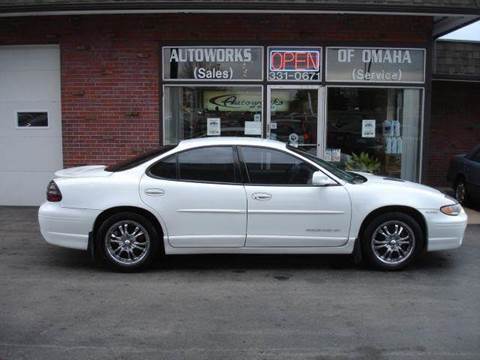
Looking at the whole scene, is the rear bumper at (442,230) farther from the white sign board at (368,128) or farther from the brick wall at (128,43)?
the brick wall at (128,43)

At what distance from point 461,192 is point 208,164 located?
23.3 ft

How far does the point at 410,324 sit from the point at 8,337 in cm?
338

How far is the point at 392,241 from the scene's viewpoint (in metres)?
6.65

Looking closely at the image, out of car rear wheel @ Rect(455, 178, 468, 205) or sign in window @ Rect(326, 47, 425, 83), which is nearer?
sign in window @ Rect(326, 47, 425, 83)

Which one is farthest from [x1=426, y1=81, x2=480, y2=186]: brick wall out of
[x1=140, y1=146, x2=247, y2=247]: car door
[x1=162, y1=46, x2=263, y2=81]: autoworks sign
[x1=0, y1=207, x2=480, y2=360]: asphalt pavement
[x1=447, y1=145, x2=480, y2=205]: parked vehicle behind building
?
[x1=140, y1=146, x2=247, y2=247]: car door

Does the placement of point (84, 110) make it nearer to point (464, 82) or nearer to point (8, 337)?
point (8, 337)

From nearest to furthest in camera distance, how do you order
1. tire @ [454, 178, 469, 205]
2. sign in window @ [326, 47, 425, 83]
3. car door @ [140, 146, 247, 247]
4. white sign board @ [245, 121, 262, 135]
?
car door @ [140, 146, 247, 247] → sign in window @ [326, 47, 425, 83] → white sign board @ [245, 121, 262, 135] → tire @ [454, 178, 469, 205]

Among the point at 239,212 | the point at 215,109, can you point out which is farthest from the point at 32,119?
the point at 239,212

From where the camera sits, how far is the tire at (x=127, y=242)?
652cm

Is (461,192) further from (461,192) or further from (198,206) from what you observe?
(198,206)

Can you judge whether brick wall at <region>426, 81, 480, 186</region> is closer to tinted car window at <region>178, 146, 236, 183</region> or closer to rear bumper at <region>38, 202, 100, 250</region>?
tinted car window at <region>178, 146, 236, 183</region>

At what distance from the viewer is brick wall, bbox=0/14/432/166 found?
10.5 metres

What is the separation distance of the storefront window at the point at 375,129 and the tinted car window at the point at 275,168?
4.30 meters

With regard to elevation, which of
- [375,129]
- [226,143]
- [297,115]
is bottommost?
[226,143]
